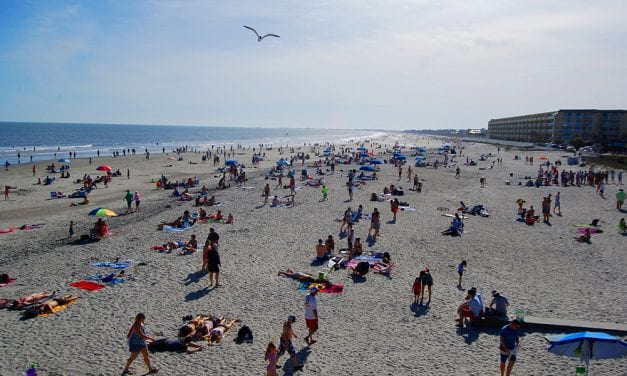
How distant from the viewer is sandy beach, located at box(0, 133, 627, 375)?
8.36m

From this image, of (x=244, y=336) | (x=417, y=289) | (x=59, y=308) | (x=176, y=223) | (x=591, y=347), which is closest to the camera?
(x=591, y=347)

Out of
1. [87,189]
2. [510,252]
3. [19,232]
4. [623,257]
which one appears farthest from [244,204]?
[623,257]

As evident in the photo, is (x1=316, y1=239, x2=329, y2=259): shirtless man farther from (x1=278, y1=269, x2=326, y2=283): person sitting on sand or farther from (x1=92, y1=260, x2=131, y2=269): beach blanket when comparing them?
(x1=92, y1=260, x2=131, y2=269): beach blanket

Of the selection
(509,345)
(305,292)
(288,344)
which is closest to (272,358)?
(288,344)

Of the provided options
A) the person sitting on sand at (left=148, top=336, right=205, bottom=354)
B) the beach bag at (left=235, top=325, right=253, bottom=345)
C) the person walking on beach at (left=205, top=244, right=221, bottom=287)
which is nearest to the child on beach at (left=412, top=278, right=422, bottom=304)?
the beach bag at (left=235, top=325, right=253, bottom=345)

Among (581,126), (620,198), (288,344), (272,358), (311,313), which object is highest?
(581,126)

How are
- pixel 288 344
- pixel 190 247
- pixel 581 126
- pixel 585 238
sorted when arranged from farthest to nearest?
pixel 581 126 < pixel 585 238 < pixel 190 247 < pixel 288 344

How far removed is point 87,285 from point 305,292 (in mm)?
5757

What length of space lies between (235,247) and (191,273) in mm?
3045

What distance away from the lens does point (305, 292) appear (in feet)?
38.4

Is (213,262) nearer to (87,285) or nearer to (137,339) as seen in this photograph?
(87,285)

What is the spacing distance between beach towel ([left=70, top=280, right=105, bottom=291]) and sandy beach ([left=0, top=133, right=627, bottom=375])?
22 cm

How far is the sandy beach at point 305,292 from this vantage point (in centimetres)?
836

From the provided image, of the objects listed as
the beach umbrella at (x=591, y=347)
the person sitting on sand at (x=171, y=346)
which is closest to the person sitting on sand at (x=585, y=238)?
the beach umbrella at (x=591, y=347)
